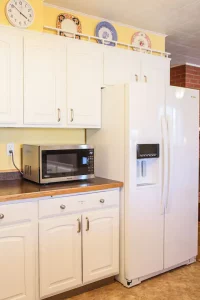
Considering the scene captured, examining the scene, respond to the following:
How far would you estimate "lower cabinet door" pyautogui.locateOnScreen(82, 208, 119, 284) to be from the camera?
2436 millimetres

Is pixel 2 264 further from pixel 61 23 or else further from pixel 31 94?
pixel 61 23

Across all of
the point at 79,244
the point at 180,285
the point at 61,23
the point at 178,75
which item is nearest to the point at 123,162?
the point at 79,244

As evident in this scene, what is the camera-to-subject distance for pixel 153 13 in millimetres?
2918

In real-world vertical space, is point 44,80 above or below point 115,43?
below

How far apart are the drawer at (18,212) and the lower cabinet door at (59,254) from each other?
0.12 metres

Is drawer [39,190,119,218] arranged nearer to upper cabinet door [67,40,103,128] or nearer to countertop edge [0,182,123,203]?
countertop edge [0,182,123,203]

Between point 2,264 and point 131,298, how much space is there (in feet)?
3.58

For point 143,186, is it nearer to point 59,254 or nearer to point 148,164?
point 148,164

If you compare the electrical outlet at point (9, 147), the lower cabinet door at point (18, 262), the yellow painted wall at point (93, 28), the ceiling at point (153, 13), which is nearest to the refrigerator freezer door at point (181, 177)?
the ceiling at point (153, 13)

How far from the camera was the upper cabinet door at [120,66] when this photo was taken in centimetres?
287

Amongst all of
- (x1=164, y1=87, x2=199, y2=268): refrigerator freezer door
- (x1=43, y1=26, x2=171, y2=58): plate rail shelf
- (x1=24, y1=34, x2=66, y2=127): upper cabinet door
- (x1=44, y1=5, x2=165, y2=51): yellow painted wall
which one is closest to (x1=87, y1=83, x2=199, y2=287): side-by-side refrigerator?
(x1=164, y1=87, x2=199, y2=268): refrigerator freezer door

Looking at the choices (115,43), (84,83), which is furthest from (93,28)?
(84,83)

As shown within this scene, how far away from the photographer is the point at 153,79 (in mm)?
3191

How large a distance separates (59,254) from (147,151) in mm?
1120
